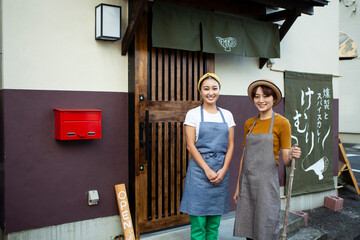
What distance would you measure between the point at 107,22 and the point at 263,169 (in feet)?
8.12

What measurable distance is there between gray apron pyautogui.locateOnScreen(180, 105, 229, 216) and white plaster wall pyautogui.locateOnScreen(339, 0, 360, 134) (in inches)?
604

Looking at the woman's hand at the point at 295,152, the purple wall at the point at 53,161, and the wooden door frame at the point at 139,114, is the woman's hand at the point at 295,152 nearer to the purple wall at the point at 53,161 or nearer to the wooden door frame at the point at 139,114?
the wooden door frame at the point at 139,114

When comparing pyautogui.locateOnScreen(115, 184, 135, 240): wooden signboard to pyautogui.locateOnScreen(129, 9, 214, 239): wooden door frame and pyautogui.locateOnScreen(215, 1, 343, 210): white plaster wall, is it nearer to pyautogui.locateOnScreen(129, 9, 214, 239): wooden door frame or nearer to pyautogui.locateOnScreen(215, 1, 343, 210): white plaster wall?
pyautogui.locateOnScreen(129, 9, 214, 239): wooden door frame

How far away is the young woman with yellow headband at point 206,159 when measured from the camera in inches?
127

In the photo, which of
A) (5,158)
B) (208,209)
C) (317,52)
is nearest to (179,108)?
(208,209)

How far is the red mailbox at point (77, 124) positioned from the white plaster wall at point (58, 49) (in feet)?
1.22

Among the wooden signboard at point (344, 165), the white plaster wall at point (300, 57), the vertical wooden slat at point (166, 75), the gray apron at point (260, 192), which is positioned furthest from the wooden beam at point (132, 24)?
the wooden signboard at point (344, 165)

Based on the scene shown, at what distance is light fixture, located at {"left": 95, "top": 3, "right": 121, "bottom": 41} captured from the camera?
12.4 feet

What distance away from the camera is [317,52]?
632 cm

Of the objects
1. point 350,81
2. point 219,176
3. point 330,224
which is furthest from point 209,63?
point 350,81

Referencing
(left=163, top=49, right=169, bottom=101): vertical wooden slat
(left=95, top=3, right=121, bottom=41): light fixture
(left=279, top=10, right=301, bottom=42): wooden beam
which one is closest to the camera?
(left=95, top=3, right=121, bottom=41): light fixture

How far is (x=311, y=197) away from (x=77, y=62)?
16.8ft

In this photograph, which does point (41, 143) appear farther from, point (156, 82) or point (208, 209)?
point (208, 209)

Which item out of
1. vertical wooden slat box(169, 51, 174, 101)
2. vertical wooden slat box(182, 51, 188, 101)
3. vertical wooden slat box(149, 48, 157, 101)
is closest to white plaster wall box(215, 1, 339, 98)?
vertical wooden slat box(182, 51, 188, 101)
